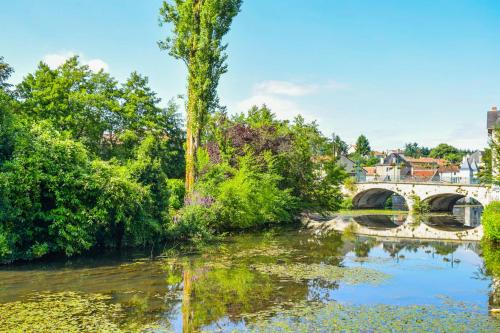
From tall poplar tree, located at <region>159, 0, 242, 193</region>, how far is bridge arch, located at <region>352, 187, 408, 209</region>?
3389cm

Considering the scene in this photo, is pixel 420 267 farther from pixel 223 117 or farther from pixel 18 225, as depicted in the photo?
pixel 223 117

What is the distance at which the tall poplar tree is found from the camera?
1065 inches

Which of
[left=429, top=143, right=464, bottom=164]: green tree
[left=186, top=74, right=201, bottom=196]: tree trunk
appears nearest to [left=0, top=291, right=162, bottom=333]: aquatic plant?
[left=186, top=74, right=201, bottom=196]: tree trunk

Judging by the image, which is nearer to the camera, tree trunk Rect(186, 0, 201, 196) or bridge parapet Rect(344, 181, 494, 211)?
tree trunk Rect(186, 0, 201, 196)

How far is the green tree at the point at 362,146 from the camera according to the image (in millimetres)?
130125

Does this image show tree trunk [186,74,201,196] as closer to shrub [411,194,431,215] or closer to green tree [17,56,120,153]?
green tree [17,56,120,153]

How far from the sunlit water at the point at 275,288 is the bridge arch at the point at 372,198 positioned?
36.2 m

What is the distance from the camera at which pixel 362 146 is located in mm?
130875

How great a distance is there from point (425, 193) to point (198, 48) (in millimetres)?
34735

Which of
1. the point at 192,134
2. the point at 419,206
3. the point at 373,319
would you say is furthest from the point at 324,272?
the point at 419,206

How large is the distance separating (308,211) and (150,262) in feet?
72.4

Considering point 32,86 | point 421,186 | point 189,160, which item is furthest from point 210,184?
point 421,186

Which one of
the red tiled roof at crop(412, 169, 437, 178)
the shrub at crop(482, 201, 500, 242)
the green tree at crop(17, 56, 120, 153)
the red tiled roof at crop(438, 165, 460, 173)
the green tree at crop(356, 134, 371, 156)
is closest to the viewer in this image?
the shrub at crop(482, 201, 500, 242)

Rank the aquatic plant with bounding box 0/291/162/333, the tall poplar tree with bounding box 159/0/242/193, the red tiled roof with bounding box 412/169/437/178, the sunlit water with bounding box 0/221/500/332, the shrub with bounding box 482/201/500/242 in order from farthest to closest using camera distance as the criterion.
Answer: the red tiled roof with bounding box 412/169/437/178 → the tall poplar tree with bounding box 159/0/242/193 → the shrub with bounding box 482/201/500/242 → the sunlit water with bounding box 0/221/500/332 → the aquatic plant with bounding box 0/291/162/333
